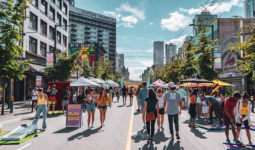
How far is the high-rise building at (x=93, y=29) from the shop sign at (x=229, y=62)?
76.8 m

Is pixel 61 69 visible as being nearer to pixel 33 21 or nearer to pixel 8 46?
pixel 8 46

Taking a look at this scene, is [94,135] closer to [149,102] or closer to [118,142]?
[118,142]

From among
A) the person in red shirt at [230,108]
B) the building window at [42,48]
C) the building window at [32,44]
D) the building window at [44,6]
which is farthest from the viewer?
the building window at [44,6]

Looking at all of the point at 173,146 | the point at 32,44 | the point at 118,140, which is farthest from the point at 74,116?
the point at 32,44

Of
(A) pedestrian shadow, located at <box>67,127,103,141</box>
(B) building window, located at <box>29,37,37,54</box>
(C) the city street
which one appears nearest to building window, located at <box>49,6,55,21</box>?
(B) building window, located at <box>29,37,37,54</box>

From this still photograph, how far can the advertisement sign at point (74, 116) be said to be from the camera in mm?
9555

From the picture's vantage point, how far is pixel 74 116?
9.63 meters

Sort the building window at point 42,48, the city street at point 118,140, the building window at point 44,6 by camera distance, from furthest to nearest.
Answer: the building window at point 44,6 → the building window at point 42,48 → the city street at point 118,140

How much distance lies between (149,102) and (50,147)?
11.2ft

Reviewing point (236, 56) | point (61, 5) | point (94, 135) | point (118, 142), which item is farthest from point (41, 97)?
point (61, 5)

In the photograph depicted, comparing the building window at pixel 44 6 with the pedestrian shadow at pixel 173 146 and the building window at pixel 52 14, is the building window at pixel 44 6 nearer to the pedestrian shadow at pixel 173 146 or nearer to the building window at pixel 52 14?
the building window at pixel 52 14

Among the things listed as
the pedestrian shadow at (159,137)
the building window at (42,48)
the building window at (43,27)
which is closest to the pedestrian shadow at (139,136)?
the pedestrian shadow at (159,137)

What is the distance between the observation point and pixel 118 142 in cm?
684

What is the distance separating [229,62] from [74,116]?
27.6 metres
